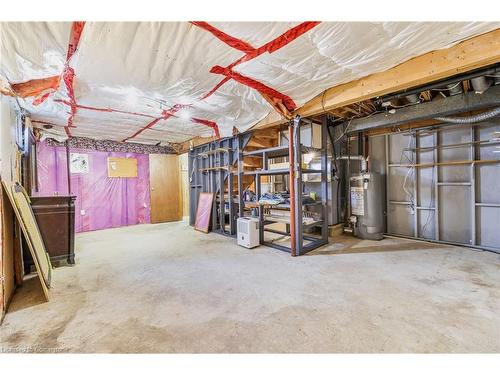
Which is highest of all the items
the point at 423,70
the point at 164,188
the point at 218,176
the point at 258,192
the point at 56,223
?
the point at 423,70

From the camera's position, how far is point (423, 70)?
2.10m

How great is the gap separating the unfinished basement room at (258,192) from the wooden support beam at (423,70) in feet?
0.04

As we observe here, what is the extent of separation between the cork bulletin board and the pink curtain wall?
99 millimetres

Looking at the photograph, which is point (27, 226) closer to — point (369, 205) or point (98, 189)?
point (98, 189)

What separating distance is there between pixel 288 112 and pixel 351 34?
161cm

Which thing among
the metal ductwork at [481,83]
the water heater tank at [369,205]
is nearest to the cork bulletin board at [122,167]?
the water heater tank at [369,205]

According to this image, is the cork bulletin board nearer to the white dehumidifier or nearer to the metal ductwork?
the white dehumidifier

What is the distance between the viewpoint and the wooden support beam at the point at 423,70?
5.93 ft

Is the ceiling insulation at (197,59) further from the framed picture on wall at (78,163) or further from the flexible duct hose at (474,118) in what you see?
→ the framed picture on wall at (78,163)

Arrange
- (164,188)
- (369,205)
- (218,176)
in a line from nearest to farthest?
(369,205) → (218,176) → (164,188)

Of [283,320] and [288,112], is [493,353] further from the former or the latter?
[288,112]

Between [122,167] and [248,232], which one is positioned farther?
[122,167]

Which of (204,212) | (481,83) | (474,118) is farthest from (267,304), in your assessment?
(474,118)

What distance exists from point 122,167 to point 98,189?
0.79 meters
